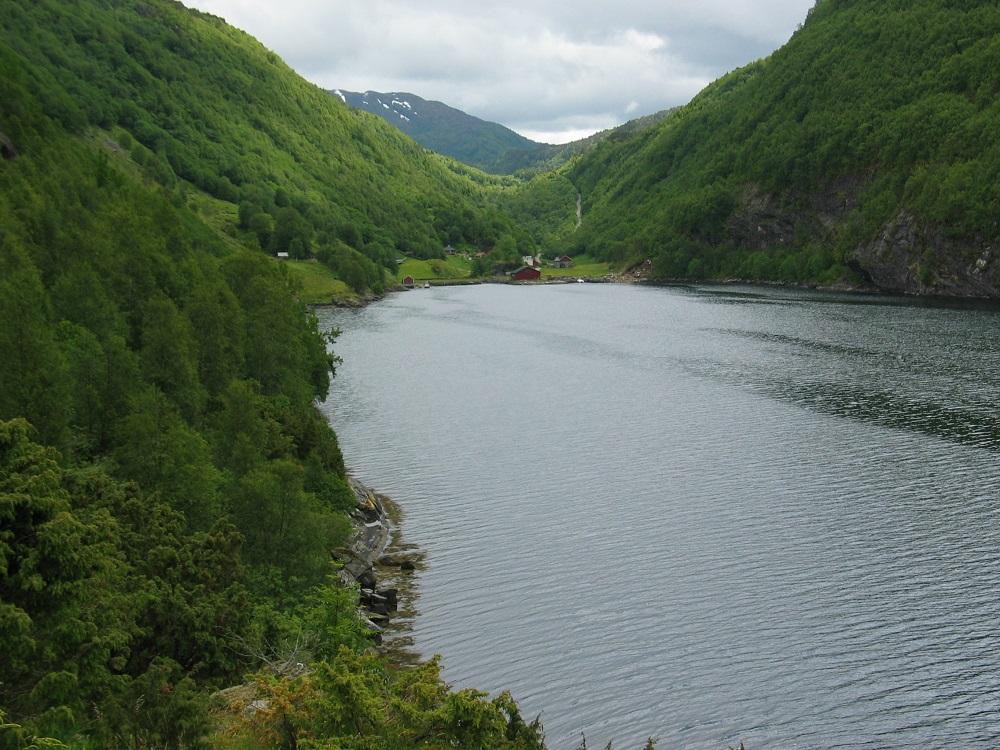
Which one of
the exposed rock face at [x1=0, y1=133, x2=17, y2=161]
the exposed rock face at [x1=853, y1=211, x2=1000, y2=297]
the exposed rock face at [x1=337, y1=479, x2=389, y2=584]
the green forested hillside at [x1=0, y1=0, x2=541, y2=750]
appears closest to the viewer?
the green forested hillside at [x1=0, y1=0, x2=541, y2=750]

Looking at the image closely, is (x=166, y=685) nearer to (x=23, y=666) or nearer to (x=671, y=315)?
(x=23, y=666)

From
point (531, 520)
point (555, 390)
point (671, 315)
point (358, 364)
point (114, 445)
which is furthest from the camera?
point (671, 315)

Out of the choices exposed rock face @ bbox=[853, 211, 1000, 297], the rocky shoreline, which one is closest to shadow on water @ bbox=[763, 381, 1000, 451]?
the rocky shoreline

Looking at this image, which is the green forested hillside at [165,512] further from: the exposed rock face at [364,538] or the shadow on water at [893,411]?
the shadow on water at [893,411]

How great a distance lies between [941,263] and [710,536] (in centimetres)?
16087

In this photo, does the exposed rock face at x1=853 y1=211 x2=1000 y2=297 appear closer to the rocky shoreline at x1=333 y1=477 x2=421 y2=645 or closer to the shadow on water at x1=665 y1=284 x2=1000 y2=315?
the shadow on water at x1=665 y1=284 x2=1000 y2=315

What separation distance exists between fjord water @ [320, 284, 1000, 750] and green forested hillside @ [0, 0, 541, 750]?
285 inches

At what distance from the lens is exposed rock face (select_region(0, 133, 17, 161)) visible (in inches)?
3295

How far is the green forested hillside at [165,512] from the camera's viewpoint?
757 inches

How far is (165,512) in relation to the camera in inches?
1261

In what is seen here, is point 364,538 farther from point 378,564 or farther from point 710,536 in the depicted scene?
point 710,536

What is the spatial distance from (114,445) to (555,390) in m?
59.2

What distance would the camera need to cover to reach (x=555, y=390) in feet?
312

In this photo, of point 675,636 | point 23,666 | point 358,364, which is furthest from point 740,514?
point 358,364
